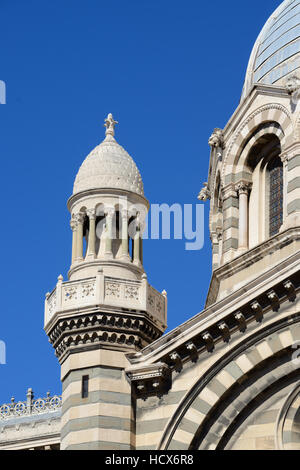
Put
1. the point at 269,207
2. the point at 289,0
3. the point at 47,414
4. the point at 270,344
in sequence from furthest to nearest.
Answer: the point at 47,414
the point at 289,0
the point at 269,207
the point at 270,344

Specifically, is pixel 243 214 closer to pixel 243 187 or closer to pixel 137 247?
pixel 243 187

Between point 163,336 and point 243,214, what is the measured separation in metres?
8.08

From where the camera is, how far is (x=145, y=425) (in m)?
35.8

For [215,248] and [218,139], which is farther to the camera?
[215,248]

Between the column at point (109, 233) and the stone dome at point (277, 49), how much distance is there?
355 inches

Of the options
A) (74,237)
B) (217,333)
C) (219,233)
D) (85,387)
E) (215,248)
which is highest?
(219,233)

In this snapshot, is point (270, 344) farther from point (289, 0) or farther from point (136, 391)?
point (289, 0)

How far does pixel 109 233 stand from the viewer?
39.2 m

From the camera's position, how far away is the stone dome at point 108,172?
131 ft

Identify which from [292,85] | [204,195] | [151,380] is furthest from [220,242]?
[151,380]

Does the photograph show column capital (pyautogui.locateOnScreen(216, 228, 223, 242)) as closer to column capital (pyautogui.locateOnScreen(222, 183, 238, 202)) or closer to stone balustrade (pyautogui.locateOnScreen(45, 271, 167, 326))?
column capital (pyautogui.locateOnScreen(222, 183, 238, 202))

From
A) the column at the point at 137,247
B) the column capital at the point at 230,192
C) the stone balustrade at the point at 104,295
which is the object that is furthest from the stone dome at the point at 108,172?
the column capital at the point at 230,192

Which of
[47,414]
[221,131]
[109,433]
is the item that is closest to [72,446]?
[109,433]

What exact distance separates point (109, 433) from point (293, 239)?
886 centimetres
